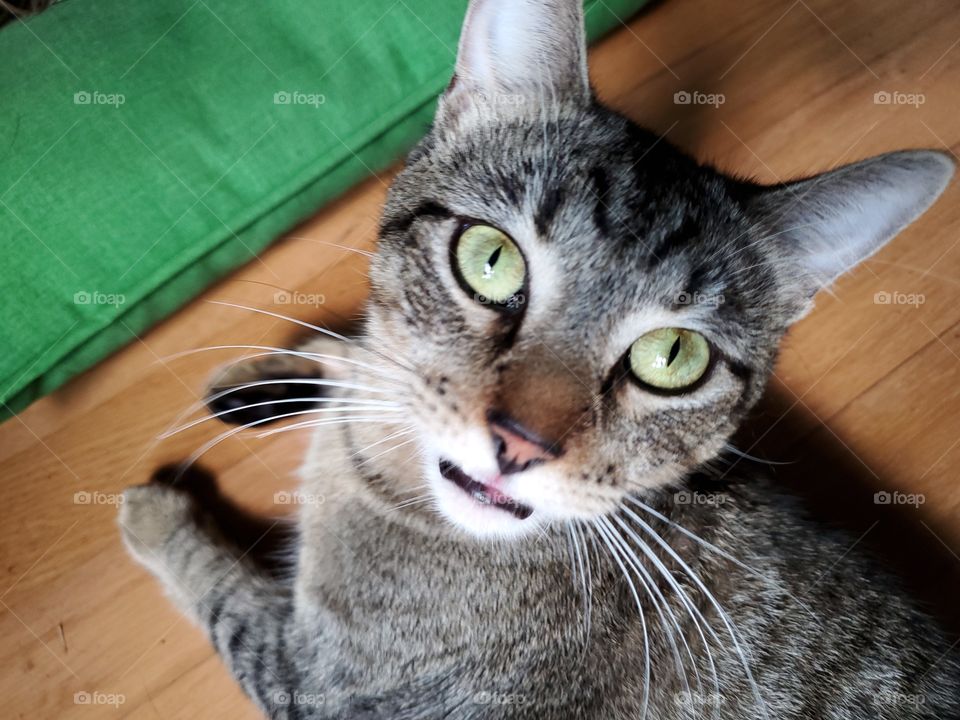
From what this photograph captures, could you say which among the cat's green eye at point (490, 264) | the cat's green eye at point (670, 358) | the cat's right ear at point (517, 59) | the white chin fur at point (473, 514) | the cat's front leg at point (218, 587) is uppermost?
the cat's right ear at point (517, 59)

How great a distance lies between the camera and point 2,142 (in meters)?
1.52

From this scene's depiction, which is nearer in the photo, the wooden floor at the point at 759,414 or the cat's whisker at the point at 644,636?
the cat's whisker at the point at 644,636

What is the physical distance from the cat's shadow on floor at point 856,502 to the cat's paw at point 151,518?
1.31 meters

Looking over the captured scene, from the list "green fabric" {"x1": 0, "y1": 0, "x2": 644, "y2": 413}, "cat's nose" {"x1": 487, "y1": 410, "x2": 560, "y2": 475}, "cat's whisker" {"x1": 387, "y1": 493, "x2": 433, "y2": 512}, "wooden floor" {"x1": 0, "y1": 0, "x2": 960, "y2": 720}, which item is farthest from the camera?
"wooden floor" {"x1": 0, "y1": 0, "x2": 960, "y2": 720}

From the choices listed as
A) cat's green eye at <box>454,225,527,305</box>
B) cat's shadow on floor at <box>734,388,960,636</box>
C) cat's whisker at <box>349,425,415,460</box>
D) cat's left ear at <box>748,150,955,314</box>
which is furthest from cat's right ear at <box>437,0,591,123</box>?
cat's shadow on floor at <box>734,388,960,636</box>

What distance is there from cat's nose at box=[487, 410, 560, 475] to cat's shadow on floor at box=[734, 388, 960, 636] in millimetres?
882

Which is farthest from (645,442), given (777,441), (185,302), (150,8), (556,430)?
(150,8)

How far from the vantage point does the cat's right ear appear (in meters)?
1.18

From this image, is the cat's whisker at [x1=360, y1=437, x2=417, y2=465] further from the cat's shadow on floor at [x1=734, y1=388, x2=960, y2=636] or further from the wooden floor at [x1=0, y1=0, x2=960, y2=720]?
the cat's shadow on floor at [x1=734, y1=388, x2=960, y2=636]

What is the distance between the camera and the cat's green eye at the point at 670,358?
1.16m

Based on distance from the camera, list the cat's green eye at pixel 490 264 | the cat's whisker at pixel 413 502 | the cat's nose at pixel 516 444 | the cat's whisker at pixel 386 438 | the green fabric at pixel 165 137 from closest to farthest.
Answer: the cat's nose at pixel 516 444 < the cat's green eye at pixel 490 264 < the cat's whisker at pixel 386 438 < the cat's whisker at pixel 413 502 < the green fabric at pixel 165 137

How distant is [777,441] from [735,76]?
942 millimetres

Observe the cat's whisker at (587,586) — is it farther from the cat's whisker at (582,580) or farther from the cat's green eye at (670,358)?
the cat's green eye at (670,358)

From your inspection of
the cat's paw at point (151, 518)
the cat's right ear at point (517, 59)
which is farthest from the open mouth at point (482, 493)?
the cat's paw at point (151, 518)
